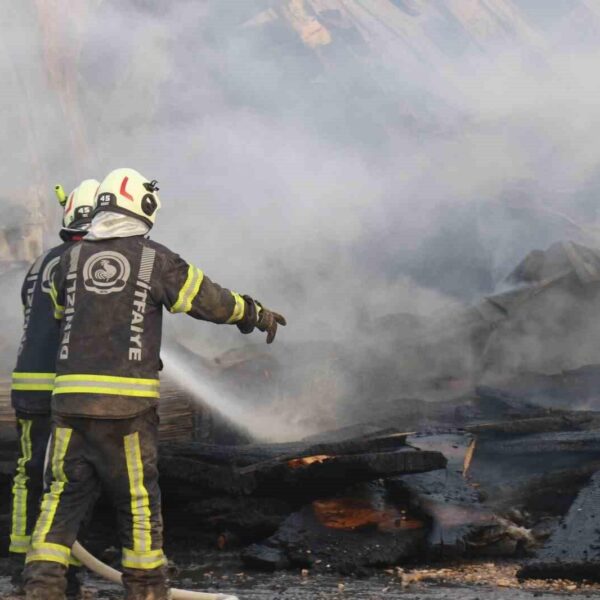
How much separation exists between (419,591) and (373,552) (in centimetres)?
49

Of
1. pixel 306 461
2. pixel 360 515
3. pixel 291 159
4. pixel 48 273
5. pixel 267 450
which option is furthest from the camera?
pixel 291 159

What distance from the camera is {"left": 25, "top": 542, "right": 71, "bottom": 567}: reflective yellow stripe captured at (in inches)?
126

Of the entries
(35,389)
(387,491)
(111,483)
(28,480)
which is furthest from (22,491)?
(387,491)

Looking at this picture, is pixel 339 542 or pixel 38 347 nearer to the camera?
pixel 38 347

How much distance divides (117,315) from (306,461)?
1826 millimetres

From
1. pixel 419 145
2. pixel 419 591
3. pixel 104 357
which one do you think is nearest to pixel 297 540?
pixel 419 591

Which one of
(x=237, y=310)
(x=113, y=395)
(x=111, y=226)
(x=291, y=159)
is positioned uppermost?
(x=291, y=159)

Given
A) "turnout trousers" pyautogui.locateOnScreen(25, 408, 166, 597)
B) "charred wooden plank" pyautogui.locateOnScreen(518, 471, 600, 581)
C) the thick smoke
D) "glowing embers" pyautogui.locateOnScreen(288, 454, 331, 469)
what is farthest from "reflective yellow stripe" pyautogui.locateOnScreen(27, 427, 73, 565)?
the thick smoke

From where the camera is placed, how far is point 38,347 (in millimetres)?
3906

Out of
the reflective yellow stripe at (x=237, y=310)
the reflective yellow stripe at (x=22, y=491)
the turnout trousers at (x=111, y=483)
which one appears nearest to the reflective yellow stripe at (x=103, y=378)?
the turnout trousers at (x=111, y=483)

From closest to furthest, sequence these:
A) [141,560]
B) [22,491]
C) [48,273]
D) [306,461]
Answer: [141,560]
[22,491]
[48,273]
[306,461]

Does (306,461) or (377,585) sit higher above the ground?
(306,461)

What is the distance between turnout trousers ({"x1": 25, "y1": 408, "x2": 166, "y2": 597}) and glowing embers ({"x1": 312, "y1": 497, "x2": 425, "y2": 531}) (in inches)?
57.3

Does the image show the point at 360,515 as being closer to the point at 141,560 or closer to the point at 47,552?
the point at 141,560
